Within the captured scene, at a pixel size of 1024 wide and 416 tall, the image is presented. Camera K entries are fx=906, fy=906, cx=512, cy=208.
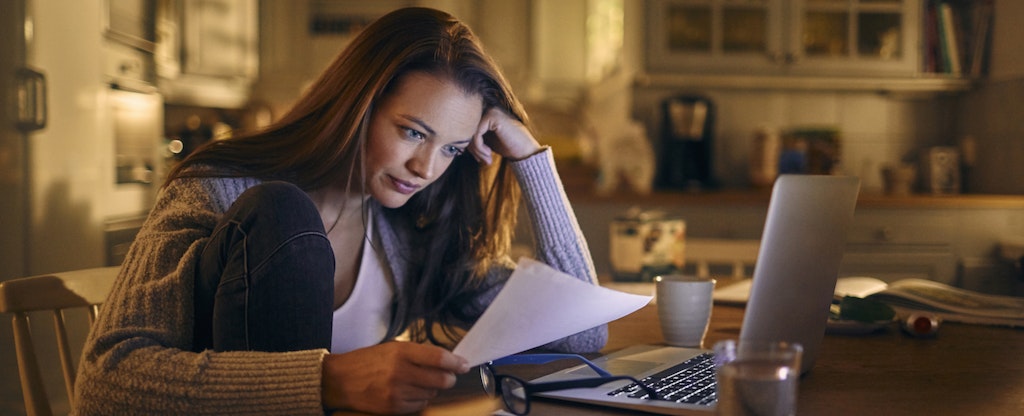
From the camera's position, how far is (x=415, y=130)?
48.6 inches

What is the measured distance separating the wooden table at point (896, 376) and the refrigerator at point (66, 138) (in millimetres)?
1909

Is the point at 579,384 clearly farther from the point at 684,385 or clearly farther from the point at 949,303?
the point at 949,303

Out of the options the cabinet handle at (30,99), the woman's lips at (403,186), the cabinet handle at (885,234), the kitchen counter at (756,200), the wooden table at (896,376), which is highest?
the cabinet handle at (30,99)

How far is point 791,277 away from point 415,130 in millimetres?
579

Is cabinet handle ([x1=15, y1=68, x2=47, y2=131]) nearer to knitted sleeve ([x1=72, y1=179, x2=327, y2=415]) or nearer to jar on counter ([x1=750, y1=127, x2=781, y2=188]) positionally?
knitted sleeve ([x1=72, y1=179, x2=327, y2=415])

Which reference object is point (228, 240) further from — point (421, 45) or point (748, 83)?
point (748, 83)

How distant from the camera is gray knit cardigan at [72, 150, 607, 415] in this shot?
2.60ft

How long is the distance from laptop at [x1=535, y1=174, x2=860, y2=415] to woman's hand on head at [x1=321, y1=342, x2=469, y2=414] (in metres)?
0.10

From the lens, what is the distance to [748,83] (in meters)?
3.62

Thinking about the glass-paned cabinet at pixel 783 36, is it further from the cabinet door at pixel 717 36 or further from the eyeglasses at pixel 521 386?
the eyeglasses at pixel 521 386

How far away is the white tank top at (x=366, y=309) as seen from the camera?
1295 mm

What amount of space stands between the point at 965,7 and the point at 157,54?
320cm

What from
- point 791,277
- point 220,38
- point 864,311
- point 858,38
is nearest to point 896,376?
point 791,277

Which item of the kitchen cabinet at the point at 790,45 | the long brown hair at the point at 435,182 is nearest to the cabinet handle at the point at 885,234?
the kitchen cabinet at the point at 790,45
